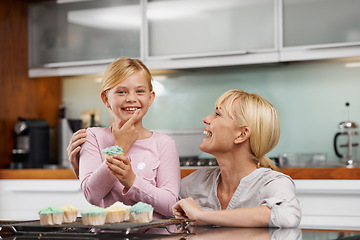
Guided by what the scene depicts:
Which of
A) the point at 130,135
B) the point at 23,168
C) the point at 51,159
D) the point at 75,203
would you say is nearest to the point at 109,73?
the point at 130,135

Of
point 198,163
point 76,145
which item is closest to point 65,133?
point 198,163

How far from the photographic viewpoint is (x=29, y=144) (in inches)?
141

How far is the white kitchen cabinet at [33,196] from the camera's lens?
3.16 metres

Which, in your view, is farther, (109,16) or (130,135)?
(109,16)

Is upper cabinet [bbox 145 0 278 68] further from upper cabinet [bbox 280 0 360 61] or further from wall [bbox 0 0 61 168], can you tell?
wall [bbox 0 0 61 168]

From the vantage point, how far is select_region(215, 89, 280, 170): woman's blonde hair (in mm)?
1390

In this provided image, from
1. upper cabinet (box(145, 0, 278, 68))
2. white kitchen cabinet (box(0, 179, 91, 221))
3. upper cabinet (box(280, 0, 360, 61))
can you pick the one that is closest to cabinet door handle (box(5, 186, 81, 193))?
white kitchen cabinet (box(0, 179, 91, 221))

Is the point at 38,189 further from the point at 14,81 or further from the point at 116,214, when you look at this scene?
the point at 116,214

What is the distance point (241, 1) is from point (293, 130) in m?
0.86

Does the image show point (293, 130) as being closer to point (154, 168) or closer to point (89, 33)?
point (89, 33)

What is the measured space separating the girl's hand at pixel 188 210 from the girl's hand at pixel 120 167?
5.2 inches

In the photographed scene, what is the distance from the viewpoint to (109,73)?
58.1 inches

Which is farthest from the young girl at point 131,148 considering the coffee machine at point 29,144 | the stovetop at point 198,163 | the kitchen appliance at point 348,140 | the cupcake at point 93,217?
the coffee machine at point 29,144

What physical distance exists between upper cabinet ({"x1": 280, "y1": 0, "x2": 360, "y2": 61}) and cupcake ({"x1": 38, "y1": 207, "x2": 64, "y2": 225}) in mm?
2268
